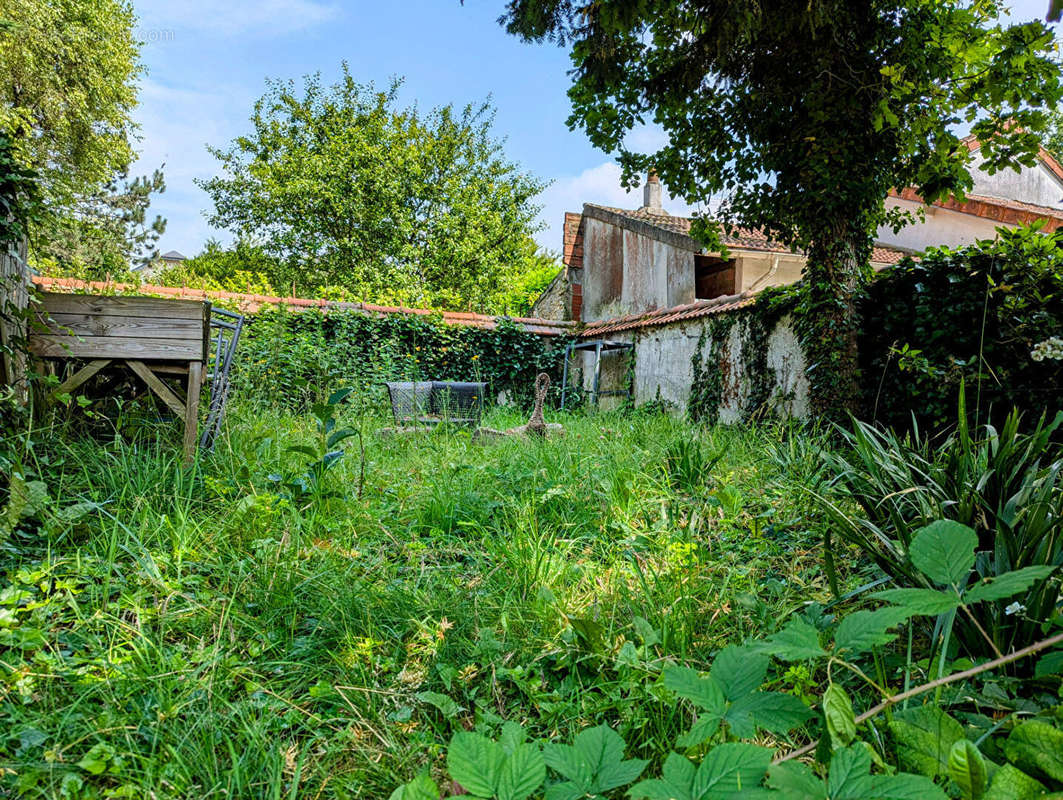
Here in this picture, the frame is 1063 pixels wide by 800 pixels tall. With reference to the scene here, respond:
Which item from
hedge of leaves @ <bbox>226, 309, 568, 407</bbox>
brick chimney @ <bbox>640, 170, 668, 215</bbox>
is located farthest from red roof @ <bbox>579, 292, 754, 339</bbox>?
brick chimney @ <bbox>640, 170, 668, 215</bbox>

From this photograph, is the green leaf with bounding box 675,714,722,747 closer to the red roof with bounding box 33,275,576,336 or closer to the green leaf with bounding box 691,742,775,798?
the green leaf with bounding box 691,742,775,798

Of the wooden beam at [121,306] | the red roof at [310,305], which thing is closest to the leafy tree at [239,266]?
the red roof at [310,305]

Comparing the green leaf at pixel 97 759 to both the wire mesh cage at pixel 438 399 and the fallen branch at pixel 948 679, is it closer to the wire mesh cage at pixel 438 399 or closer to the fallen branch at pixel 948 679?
the fallen branch at pixel 948 679

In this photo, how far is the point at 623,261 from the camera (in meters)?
13.1

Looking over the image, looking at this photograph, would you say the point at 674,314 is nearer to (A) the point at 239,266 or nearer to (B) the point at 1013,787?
(B) the point at 1013,787

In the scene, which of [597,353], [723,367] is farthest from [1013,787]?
[597,353]

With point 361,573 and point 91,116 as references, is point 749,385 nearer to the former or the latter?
point 361,573

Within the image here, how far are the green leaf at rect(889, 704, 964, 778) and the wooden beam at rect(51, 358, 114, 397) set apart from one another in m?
3.70

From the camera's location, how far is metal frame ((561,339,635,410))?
34.6 feet

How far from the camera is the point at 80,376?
9.84 ft

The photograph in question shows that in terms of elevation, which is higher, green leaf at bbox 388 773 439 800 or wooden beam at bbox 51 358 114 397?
wooden beam at bbox 51 358 114 397

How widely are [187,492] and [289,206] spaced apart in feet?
62.5

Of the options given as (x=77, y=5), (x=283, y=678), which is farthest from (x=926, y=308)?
(x=77, y=5)

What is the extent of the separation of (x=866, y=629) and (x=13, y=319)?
366 cm
